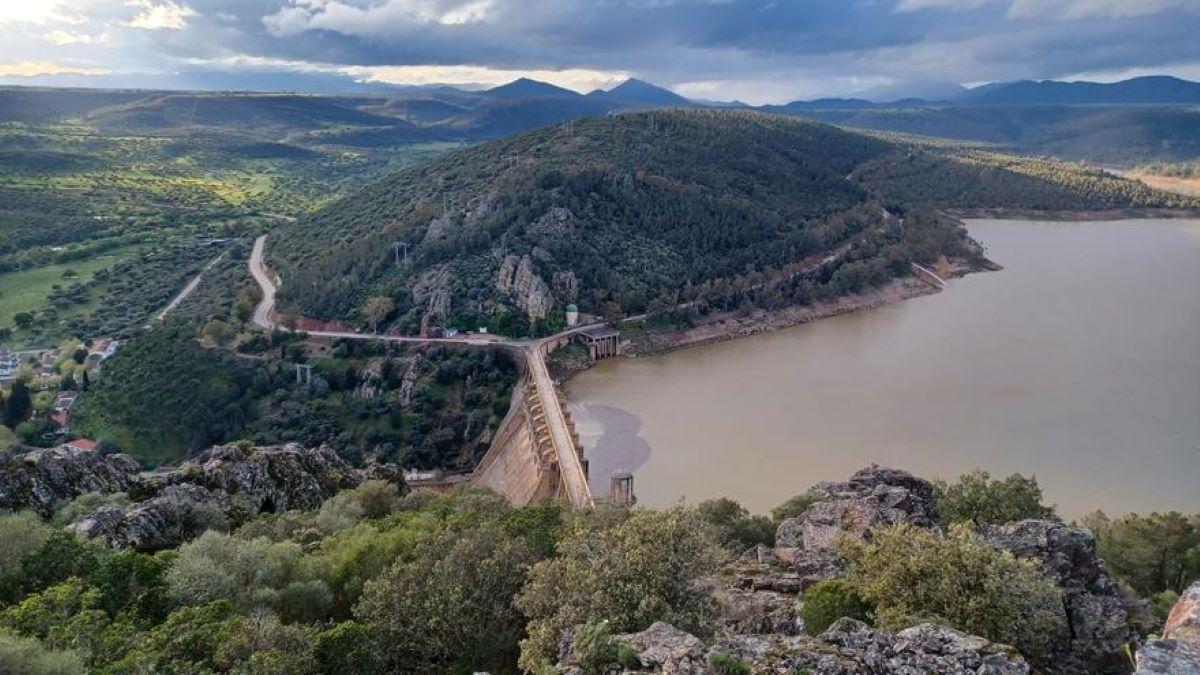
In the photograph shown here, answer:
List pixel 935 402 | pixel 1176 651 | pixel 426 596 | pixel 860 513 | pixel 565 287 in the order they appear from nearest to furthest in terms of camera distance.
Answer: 1. pixel 1176 651
2. pixel 426 596
3. pixel 860 513
4. pixel 935 402
5. pixel 565 287

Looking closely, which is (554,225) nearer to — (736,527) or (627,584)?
(736,527)

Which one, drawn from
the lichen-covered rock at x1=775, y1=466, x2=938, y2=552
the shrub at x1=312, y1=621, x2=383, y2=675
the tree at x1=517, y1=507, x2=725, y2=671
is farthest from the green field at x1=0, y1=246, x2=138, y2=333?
the tree at x1=517, y1=507, x2=725, y2=671

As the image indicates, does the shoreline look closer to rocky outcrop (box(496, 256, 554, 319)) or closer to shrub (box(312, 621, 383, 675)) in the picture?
rocky outcrop (box(496, 256, 554, 319))

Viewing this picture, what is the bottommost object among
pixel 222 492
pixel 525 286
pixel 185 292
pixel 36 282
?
pixel 185 292

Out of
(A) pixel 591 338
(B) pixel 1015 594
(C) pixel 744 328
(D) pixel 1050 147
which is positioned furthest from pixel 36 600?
(D) pixel 1050 147

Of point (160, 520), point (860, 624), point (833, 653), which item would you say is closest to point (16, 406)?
point (160, 520)

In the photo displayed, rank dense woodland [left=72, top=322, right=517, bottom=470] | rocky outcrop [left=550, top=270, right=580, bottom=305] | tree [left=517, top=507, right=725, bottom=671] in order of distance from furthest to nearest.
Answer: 1. rocky outcrop [left=550, top=270, right=580, bottom=305]
2. dense woodland [left=72, top=322, right=517, bottom=470]
3. tree [left=517, top=507, right=725, bottom=671]

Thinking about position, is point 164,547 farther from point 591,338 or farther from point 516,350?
point 591,338
